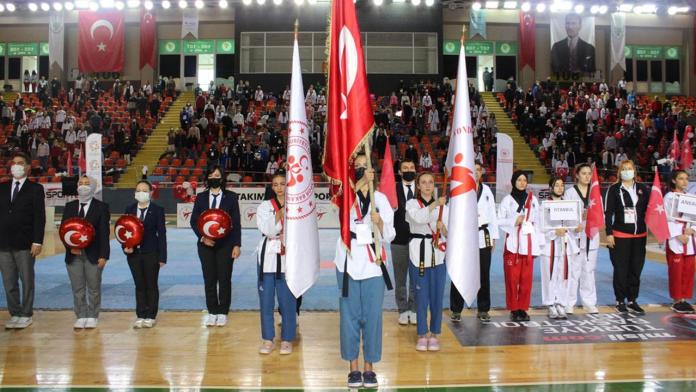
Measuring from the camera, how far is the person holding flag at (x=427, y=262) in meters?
5.82

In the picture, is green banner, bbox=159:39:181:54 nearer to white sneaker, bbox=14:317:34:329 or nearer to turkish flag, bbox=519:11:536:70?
turkish flag, bbox=519:11:536:70

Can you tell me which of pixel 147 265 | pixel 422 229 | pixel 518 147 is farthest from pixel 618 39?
pixel 147 265

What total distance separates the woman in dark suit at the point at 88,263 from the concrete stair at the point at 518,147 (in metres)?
18.3

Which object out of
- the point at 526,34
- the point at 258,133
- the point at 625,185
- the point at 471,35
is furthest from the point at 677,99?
the point at 625,185

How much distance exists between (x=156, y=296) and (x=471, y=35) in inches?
1134

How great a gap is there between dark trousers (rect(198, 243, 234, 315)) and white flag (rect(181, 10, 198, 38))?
27423 millimetres

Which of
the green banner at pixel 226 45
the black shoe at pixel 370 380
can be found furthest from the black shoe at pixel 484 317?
the green banner at pixel 226 45

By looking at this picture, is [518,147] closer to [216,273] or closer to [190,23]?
[190,23]

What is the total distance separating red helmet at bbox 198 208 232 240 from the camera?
655 centimetres

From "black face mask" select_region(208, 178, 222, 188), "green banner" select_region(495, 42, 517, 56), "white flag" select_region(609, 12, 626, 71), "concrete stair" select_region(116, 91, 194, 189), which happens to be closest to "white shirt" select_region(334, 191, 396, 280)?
"black face mask" select_region(208, 178, 222, 188)

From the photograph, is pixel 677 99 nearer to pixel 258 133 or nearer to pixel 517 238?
pixel 258 133

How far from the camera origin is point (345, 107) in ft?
16.4

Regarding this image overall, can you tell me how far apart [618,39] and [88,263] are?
32.5 metres

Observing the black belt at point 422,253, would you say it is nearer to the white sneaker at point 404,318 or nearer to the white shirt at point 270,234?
the white sneaker at point 404,318
